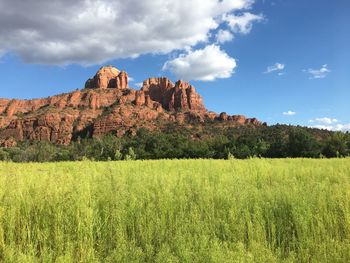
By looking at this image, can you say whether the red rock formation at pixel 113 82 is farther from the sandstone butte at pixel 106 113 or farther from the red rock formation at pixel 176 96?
the red rock formation at pixel 176 96

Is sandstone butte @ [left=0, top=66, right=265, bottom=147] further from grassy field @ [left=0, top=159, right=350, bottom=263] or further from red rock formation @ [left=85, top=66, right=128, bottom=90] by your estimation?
grassy field @ [left=0, top=159, right=350, bottom=263]

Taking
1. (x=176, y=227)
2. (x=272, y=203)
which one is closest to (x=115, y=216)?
(x=176, y=227)

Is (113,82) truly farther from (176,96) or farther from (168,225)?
(168,225)

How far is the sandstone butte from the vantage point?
143 metres

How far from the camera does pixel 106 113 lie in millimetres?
156375

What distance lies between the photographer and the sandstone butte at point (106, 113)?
143 meters

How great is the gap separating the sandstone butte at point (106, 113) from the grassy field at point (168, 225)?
121 m

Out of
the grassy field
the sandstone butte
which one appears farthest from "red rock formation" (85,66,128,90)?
the grassy field

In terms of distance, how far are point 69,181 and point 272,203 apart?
372cm

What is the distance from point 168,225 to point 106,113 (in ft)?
507

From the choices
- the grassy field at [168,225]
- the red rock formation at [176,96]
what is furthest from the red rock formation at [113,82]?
the grassy field at [168,225]

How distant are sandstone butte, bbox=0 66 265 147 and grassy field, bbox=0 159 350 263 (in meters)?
121

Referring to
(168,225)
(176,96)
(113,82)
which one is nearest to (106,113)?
(176,96)

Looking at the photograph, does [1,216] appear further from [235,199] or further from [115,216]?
[235,199]
